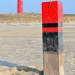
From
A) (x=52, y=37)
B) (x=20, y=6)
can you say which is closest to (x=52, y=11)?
(x=52, y=37)

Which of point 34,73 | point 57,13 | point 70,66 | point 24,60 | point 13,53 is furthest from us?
point 13,53

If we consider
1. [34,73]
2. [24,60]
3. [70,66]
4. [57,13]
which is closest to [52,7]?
[57,13]

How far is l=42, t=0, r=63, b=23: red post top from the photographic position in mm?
8375

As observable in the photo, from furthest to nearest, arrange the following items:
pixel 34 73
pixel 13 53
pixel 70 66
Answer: pixel 13 53
pixel 70 66
pixel 34 73

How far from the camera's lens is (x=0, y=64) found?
11.0 metres

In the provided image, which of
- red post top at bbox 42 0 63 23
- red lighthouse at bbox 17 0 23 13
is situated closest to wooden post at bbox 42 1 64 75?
red post top at bbox 42 0 63 23

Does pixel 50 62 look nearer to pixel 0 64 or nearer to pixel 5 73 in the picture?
pixel 5 73

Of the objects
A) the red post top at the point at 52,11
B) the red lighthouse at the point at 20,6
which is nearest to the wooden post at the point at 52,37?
the red post top at the point at 52,11

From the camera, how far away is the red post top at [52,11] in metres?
8.38

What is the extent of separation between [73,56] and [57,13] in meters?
4.21

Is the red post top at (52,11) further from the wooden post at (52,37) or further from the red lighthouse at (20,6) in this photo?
the red lighthouse at (20,6)

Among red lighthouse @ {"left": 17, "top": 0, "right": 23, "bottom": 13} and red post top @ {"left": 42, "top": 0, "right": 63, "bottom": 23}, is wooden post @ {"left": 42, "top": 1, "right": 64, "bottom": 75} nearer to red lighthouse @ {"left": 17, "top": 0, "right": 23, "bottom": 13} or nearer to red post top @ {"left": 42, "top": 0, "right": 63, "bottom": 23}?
red post top @ {"left": 42, "top": 0, "right": 63, "bottom": 23}

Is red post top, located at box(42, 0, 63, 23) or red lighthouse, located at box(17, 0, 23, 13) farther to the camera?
red lighthouse, located at box(17, 0, 23, 13)

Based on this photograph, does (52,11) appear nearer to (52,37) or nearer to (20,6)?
(52,37)
